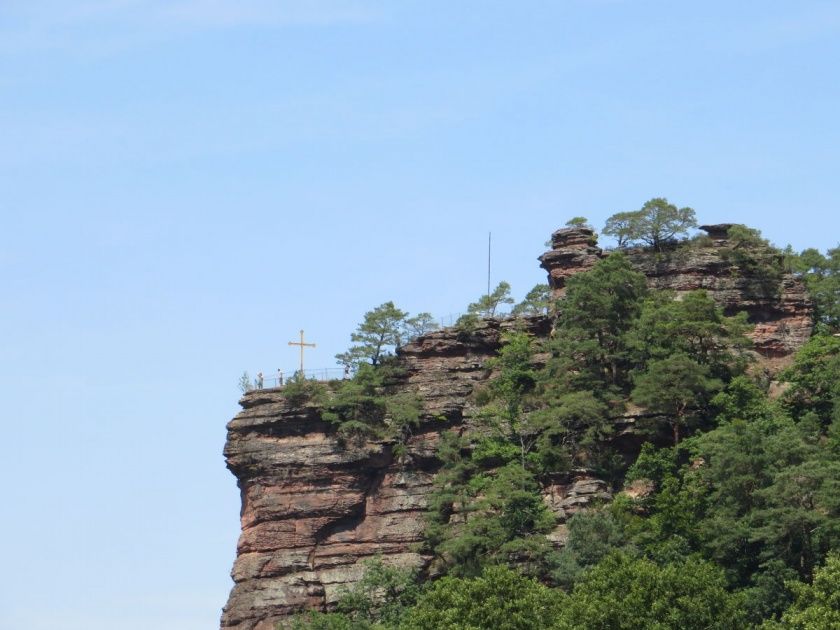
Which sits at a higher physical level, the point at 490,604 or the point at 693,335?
the point at 693,335

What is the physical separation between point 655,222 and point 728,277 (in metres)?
4.79

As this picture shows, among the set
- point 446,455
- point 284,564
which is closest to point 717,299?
point 446,455

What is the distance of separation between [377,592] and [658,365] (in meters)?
16.6

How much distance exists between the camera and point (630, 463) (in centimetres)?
11350

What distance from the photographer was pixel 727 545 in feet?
336

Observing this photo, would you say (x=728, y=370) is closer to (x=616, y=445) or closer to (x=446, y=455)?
(x=616, y=445)

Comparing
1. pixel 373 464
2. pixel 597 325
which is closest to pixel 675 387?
pixel 597 325

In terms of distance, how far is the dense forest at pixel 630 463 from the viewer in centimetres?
9875

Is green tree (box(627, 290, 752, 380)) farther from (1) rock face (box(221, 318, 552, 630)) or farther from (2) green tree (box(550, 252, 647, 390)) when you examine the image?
(1) rock face (box(221, 318, 552, 630))

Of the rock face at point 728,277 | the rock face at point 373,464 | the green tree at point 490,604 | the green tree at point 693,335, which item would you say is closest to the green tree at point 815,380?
the green tree at point 693,335

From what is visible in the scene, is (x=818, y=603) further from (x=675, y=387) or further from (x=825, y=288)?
(x=825, y=288)

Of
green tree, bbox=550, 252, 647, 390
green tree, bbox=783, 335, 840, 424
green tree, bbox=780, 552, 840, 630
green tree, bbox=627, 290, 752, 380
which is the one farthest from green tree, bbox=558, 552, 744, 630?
green tree, bbox=550, 252, 647, 390

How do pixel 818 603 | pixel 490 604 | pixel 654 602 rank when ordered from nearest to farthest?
1. pixel 818 603
2. pixel 654 602
3. pixel 490 604

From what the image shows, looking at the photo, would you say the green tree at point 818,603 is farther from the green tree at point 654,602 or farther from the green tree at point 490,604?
the green tree at point 490,604
